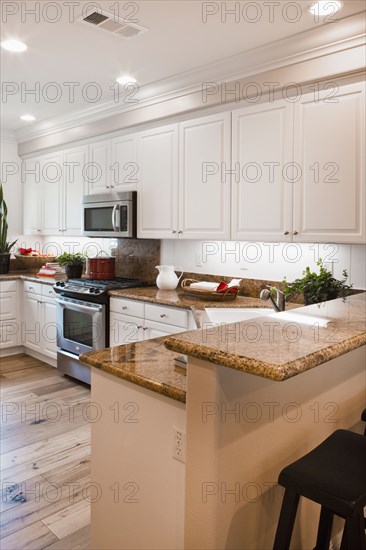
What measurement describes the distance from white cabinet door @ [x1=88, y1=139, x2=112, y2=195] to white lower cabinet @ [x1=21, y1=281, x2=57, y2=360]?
1166 mm

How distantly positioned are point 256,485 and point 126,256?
11.4 feet

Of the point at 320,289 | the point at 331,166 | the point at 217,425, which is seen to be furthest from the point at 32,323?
the point at 217,425

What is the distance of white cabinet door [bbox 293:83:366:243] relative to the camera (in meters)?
2.63

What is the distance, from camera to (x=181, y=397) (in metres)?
1.39

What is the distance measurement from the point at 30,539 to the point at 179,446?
1208mm

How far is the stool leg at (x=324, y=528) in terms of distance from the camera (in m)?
1.59

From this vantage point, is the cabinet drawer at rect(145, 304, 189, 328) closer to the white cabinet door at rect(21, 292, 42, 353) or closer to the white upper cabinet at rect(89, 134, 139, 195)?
the white upper cabinet at rect(89, 134, 139, 195)

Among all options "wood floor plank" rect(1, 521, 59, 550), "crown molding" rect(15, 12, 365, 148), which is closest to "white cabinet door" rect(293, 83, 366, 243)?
"crown molding" rect(15, 12, 365, 148)

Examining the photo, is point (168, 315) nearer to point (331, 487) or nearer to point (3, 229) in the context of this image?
point (331, 487)

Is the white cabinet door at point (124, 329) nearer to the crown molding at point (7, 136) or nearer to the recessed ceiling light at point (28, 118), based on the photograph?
the recessed ceiling light at point (28, 118)

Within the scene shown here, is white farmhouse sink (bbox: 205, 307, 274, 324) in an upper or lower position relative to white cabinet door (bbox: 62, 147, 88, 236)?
lower

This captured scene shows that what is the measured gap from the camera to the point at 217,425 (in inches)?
50.4

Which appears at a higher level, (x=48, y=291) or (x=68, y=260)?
(x=68, y=260)

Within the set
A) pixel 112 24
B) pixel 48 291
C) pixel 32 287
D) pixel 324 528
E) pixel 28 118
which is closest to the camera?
pixel 324 528
